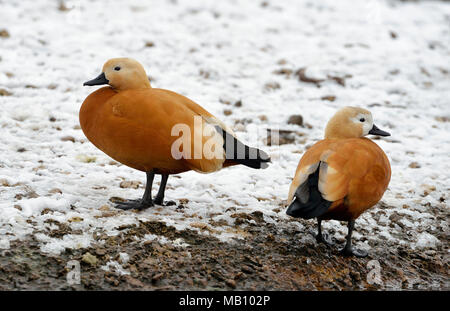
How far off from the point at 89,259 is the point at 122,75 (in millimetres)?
1330

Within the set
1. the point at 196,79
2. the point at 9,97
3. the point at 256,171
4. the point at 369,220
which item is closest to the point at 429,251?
the point at 369,220

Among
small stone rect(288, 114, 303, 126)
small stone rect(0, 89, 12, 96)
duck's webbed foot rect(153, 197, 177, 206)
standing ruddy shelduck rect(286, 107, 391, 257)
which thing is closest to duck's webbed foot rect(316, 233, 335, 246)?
standing ruddy shelduck rect(286, 107, 391, 257)

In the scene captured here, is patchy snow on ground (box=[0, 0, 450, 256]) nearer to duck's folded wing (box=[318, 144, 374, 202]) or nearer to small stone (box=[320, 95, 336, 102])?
small stone (box=[320, 95, 336, 102])

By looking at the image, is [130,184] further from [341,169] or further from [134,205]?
[341,169]

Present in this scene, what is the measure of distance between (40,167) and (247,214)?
5.29 feet

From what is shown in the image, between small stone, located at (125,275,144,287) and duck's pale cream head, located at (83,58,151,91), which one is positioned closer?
small stone, located at (125,275,144,287)

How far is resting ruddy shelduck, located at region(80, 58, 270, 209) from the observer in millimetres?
3363

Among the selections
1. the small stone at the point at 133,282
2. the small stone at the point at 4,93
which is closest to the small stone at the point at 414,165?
the small stone at the point at 133,282

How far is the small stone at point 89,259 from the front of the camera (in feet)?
9.34

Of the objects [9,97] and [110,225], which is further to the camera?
[9,97]

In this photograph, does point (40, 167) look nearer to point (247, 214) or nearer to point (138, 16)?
point (247, 214)

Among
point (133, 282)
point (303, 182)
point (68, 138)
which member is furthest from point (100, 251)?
point (68, 138)

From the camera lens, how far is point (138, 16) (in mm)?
7930

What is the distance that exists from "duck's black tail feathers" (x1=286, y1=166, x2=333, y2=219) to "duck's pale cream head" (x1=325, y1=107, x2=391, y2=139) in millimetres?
572
